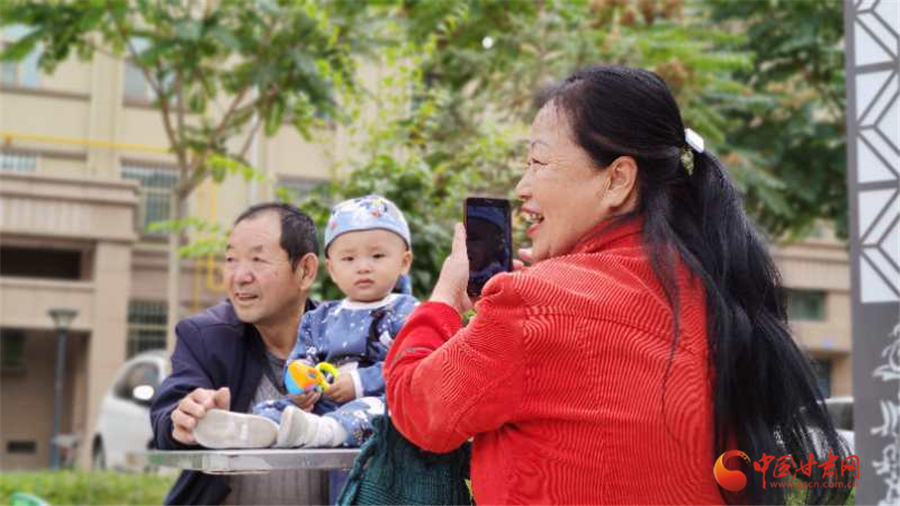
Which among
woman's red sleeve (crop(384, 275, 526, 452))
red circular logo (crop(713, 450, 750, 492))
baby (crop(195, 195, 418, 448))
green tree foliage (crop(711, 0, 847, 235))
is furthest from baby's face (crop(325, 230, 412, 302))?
green tree foliage (crop(711, 0, 847, 235))

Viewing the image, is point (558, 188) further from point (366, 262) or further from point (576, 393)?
point (366, 262)

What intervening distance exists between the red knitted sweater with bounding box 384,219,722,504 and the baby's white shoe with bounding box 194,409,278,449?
0.78 meters

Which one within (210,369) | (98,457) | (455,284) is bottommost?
(98,457)

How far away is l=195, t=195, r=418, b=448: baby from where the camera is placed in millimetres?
3025

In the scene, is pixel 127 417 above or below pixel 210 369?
below

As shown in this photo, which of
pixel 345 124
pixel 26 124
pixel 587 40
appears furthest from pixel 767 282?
pixel 26 124

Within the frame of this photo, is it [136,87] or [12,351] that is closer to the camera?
[12,351]

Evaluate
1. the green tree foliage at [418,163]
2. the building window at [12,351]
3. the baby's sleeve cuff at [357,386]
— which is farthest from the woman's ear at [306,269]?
the building window at [12,351]

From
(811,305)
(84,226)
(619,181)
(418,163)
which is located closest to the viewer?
(619,181)

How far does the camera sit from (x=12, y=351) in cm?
2323

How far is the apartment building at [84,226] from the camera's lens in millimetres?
22281

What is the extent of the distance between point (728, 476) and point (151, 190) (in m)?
22.5

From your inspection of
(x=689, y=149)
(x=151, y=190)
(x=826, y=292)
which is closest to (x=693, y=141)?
(x=689, y=149)

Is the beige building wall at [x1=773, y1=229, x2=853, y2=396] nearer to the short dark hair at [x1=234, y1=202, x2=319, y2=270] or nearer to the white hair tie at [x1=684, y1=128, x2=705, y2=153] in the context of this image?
the short dark hair at [x1=234, y1=202, x2=319, y2=270]
